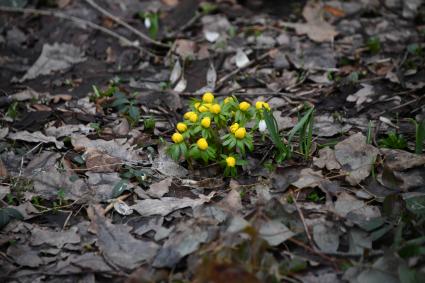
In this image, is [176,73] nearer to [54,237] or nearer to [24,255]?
[54,237]

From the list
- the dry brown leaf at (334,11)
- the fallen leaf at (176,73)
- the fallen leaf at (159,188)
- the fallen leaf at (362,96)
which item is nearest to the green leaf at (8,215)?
the fallen leaf at (159,188)

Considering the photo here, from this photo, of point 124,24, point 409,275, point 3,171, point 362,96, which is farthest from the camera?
point 124,24

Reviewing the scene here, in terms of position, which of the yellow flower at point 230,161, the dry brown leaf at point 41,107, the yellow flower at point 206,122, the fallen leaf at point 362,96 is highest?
the yellow flower at point 206,122

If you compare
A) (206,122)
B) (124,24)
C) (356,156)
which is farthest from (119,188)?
(124,24)

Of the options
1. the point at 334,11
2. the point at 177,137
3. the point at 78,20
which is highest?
the point at 78,20

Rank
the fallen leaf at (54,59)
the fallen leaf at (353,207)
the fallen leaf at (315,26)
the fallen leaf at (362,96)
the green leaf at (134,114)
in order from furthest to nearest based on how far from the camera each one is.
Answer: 1. the fallen leaf at (315,26)
2. the fallen leaf at (54,59)
3. the fallen leaf at (362,96)
4. the green leaf at (134,114)
5. the fallen leaf at (353,207)

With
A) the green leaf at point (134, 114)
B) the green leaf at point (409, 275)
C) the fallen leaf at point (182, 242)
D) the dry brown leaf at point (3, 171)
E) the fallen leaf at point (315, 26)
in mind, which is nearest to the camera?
the green leaf at point (409, 275)

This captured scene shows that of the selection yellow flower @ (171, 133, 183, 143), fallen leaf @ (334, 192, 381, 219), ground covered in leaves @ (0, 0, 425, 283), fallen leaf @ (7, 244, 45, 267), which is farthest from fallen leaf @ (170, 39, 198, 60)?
fallen leaf @ (7, 244, 45, 267)

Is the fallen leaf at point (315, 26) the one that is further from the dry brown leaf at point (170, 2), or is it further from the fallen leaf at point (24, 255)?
the fallen leaf at point (24, 255)

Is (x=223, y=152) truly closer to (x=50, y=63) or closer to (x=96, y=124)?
(x=96, y=124)
